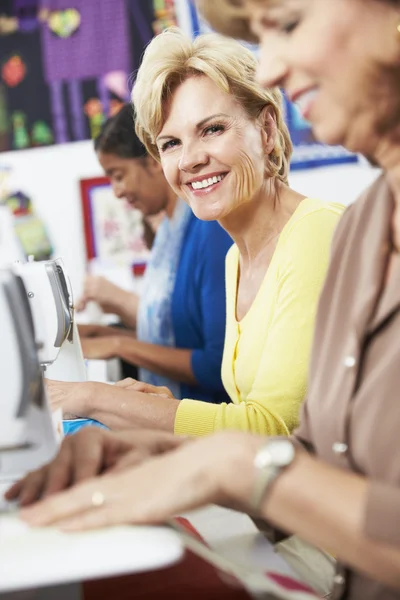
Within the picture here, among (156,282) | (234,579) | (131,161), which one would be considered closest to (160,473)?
(234,579)

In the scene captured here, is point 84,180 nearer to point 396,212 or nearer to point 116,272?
point 116,272

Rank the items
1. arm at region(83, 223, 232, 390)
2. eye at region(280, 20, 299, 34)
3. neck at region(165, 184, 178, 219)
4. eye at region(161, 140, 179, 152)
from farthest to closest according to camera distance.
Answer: neck at region(165, 184, 178, 219)
arm at region(83, 223, 232, 390)
eye at region(161, 140, 179, 152)
eye at region(280, 20, 299, 34)

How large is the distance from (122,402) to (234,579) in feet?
2.50

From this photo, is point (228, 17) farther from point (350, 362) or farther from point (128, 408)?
point (128, 408)

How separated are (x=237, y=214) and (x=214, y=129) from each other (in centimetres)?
19

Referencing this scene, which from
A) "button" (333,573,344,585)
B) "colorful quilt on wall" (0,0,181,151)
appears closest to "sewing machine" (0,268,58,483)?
"button" (333,573,344,585)

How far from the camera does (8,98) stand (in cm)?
407

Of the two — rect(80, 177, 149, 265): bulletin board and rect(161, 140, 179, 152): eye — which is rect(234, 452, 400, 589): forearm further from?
rect(80, 177, 149, 265): bulletin board

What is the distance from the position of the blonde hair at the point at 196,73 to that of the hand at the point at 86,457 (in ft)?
3.12

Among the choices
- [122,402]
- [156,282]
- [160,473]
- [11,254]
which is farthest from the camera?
[11,254]

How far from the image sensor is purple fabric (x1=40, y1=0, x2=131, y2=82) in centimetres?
400

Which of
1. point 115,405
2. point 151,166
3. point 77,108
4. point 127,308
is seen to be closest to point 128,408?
point 115,405

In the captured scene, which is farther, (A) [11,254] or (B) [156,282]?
(A) [11,254]

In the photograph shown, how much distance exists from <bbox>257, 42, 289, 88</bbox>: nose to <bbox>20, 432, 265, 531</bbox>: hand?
44cm
